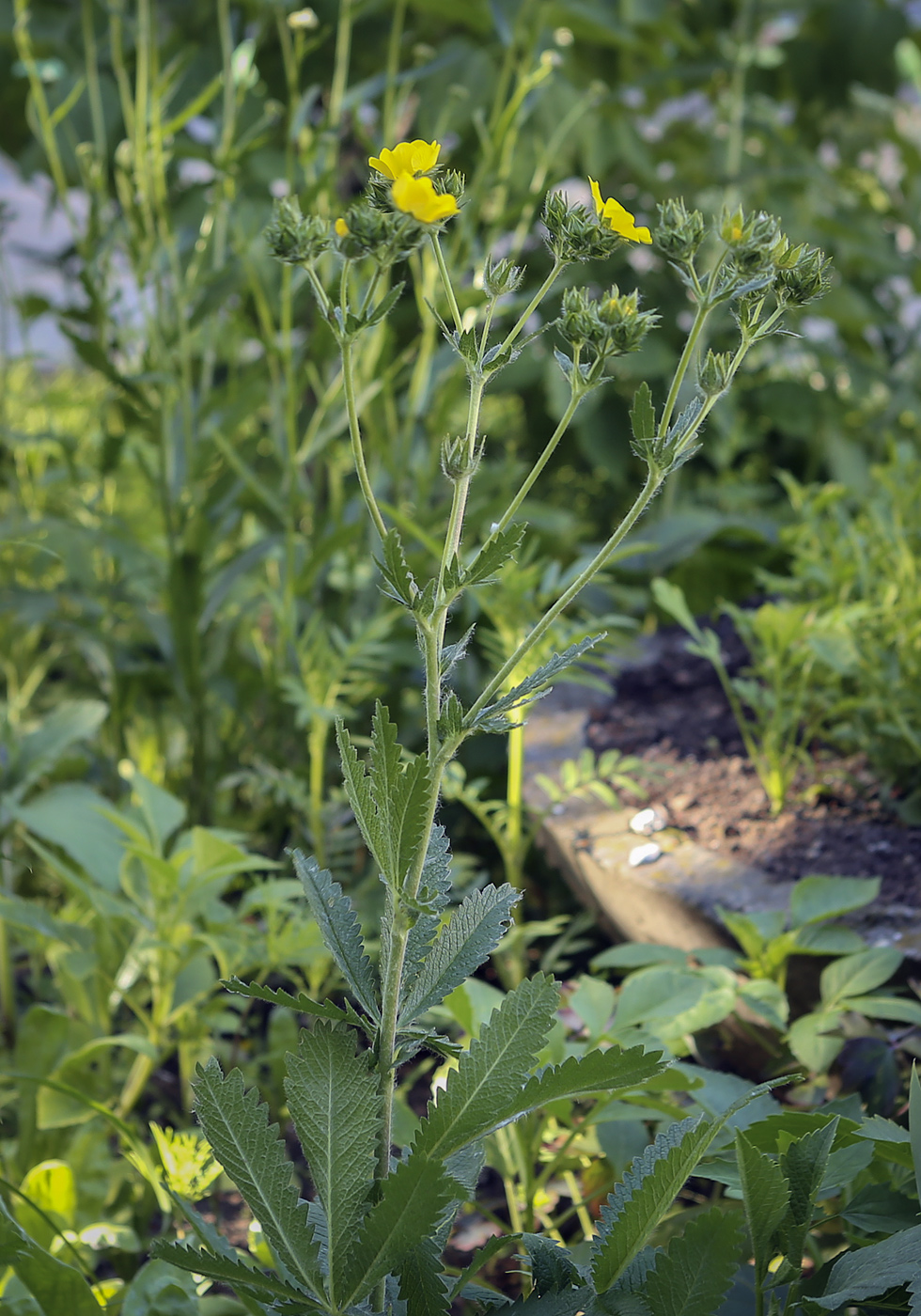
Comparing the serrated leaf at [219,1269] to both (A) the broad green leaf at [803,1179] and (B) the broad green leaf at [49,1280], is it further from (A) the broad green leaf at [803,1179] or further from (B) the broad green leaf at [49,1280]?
(A) the broad green leaf at [803,1179]

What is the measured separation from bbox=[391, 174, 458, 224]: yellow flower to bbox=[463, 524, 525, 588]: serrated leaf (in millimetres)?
129

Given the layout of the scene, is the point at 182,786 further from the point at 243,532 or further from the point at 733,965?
the point at 733,965

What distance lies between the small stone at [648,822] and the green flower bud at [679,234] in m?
0.69

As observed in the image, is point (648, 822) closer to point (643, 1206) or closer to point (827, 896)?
point (827, 896)

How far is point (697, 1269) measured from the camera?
463 mm

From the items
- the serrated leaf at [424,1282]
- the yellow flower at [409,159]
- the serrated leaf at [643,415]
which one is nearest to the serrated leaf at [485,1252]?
the serrated leaf at [424,1282]

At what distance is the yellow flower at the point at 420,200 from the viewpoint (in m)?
0.43

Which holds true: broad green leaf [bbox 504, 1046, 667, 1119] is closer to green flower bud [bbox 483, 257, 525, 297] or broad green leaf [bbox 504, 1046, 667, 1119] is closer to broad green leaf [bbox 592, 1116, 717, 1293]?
broad green leaf [bbox 592, 1116, 717, 1293]

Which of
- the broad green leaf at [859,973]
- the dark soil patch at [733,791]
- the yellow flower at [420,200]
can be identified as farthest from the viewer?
the dark soil patch at [733,791]

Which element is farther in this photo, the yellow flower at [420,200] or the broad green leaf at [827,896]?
the broad green leaf at [827,896]

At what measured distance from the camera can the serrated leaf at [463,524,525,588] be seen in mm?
451

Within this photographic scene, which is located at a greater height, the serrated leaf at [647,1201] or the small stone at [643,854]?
the serrated leaf at [647,1201]

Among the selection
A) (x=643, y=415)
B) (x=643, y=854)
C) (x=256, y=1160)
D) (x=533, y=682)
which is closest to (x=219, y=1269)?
(x=256, y=1160)

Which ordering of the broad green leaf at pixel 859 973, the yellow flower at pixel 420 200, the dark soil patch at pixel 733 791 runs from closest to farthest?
1. the yellow flower at pixel 420 200
2. the broad green leaf at pixel 859 973
3. the dark soil patch at pixel 733 791
